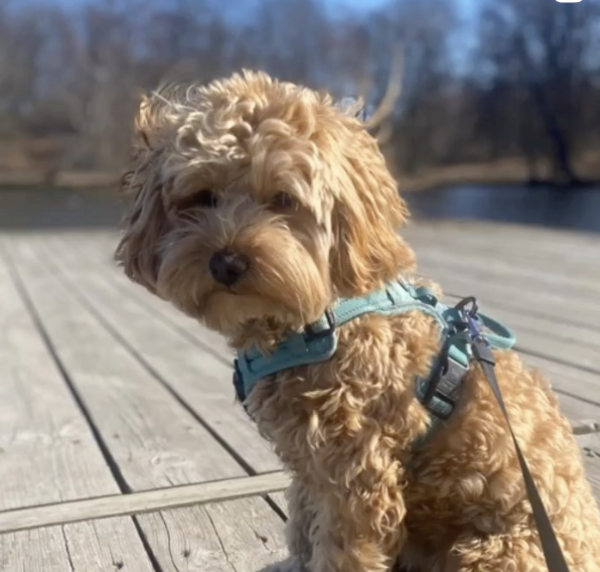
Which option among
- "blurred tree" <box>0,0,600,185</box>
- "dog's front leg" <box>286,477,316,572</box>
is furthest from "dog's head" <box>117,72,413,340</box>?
"blurred tree" <box>0,0,600,185</box>

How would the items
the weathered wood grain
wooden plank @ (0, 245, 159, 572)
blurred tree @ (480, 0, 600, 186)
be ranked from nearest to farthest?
1. wooden plank @ (0, 245, 159, 572)
2. the weathered wood grain
3. blurred tree @ (480, 0, 600, 186)

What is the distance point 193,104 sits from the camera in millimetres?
2250

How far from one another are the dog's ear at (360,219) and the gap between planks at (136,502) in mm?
1109

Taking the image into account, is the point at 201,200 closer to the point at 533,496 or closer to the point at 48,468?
the point at 533,496

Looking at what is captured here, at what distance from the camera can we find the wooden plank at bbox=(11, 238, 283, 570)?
2.89m

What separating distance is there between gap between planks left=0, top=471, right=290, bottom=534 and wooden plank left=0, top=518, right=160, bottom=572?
0.16 ft

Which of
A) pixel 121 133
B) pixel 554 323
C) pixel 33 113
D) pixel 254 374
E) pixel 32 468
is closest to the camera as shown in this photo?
pixel 254 374

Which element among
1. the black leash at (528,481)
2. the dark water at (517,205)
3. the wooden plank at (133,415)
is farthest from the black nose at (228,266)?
the dark water at (517,205)

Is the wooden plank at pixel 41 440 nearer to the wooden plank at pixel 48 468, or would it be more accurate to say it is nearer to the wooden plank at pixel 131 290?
the wooden plank at pixel 48 468

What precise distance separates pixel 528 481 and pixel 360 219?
2.25 feet

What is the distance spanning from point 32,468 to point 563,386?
2224 millimetres

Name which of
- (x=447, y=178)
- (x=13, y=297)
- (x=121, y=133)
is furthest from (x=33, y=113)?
(x=13, y=297)

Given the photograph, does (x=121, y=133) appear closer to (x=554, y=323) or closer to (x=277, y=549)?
(x=554, y=323)

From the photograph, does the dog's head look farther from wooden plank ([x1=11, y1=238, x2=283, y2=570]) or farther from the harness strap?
wooden plank ([x1=11, y1=238, x2=283, y2=570])
